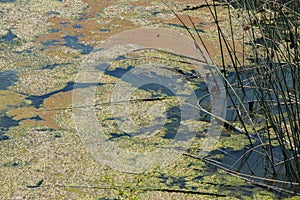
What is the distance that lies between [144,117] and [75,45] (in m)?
0.82

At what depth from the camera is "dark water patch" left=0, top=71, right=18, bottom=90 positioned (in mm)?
2396

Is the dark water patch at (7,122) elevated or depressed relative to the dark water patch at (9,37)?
depressed

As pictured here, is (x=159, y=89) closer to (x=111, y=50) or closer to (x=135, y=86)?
(x=135, y=86)

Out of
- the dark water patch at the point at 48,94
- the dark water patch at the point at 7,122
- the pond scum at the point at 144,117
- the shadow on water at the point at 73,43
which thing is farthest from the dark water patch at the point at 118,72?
the dark water patch at the point at 7,122

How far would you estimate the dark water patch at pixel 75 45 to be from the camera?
8.98ft

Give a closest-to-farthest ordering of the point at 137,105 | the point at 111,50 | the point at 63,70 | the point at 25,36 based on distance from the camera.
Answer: the point at 137,105 → the point at 63,70 → the point at 111,50 → the point at 25,36

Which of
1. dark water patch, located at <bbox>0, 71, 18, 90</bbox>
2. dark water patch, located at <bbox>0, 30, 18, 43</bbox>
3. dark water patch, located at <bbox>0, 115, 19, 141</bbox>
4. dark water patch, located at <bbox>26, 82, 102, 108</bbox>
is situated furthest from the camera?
dark water patch, located at <bbox>0, 30, 18, 43</bbox>

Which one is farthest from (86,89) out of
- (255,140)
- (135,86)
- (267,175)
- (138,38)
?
(267,175)

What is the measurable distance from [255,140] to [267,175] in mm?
230

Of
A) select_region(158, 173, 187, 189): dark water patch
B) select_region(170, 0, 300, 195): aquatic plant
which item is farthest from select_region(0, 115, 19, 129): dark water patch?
select_region(170, 0, 300, 195): aquatic plant

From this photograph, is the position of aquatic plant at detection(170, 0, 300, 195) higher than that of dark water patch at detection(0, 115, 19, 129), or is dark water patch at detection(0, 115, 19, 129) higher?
aquatic plant at detection(170, 0, 300, 195)

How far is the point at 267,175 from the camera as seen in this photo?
1750 mm

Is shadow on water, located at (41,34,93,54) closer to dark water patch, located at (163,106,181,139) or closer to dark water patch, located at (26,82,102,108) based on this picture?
dark water patch, located at (26,82,102,108)

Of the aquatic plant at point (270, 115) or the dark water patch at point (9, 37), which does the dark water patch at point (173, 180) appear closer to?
the aquatic plant at point (270, 115)
